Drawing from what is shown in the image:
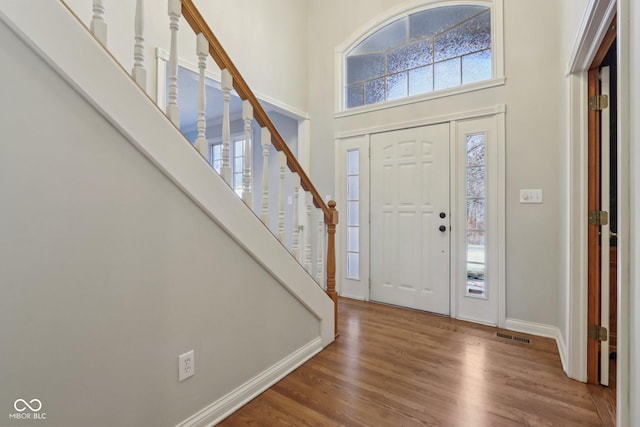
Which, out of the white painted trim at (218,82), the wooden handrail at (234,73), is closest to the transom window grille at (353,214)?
the white painted trim at (218,82)

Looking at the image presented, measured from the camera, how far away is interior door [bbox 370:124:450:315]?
3061mm

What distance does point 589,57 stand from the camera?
1737 mm

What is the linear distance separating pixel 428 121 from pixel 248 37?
204 centimetres

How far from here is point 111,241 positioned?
115 centimetres

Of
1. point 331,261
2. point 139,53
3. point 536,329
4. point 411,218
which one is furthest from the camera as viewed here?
point 411,218

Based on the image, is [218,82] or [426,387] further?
[218,82]

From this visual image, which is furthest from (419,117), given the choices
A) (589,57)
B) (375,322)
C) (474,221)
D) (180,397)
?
(180,397)

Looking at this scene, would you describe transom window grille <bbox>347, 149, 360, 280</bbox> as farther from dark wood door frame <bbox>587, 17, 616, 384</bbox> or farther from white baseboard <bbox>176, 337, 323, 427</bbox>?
dark wood door frame <bbox>587, 17, 616, 384</bbox>

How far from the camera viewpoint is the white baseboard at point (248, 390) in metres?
1.48

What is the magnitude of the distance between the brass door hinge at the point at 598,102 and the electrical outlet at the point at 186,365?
2605mm

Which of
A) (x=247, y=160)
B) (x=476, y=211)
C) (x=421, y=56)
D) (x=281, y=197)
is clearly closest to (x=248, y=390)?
(x=281, y=197)

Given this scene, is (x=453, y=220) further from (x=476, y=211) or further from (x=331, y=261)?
(x=331, y=261)

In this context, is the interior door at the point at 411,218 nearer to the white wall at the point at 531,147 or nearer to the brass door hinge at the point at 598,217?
the white wall at the point at 531,147

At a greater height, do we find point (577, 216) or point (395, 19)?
point (395, 19)
